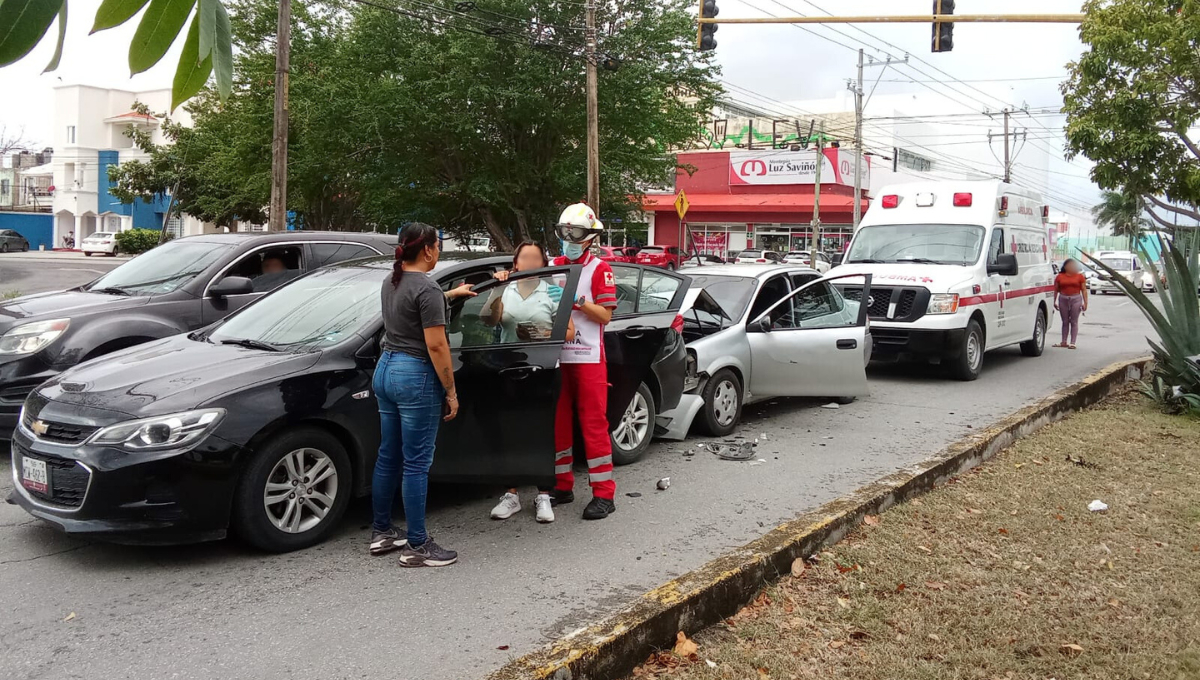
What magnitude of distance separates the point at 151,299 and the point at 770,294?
5699mm

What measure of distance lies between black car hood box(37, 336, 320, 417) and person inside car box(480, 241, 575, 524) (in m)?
1.06

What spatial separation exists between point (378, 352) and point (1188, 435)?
7.18 m

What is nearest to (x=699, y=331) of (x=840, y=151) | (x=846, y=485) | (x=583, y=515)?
(x=846, y=485)

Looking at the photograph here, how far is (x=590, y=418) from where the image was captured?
17.9 feet

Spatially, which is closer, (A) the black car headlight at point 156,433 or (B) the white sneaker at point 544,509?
(A) the black car headlight at point 156,433

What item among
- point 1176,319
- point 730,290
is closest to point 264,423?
point 730,290

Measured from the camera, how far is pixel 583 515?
5.65 meters

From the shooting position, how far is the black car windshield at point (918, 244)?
12.4 m

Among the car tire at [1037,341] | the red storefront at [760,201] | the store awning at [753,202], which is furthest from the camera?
the red storefront at [760,201]

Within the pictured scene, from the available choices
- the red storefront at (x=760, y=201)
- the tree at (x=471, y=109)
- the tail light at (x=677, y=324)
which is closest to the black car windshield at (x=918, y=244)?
the tail light at (x=677, y=324)

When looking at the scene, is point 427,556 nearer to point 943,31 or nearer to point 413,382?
point 413,382

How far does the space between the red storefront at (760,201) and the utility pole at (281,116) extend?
28560 mm

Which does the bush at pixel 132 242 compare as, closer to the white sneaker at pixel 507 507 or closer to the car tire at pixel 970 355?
the car tire at pixel 970 355

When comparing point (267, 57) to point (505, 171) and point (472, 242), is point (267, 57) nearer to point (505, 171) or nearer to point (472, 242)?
point (505, 171)
